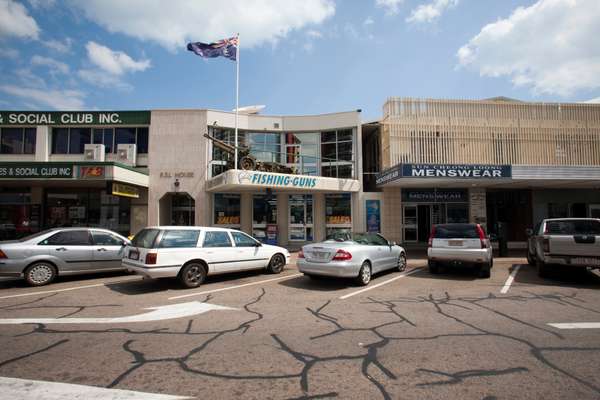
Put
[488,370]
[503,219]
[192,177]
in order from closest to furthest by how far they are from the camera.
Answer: [488,370], [192,177], [503,219]

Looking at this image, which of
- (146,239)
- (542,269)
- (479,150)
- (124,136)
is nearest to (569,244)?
(542,269)

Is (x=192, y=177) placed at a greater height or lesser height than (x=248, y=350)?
greater

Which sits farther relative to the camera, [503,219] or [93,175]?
[503,219]

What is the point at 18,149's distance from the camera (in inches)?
700

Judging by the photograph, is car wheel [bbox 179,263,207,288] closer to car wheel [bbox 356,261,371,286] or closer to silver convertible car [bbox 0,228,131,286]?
silver convertible car [bbox 0,228,131,286]

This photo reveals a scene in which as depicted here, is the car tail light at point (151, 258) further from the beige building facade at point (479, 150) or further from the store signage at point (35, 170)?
the beige building facade at point (479, 150)

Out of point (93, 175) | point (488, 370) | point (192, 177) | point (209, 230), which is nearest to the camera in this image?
point (488, 370)

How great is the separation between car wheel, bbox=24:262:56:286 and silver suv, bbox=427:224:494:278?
11.4 meters

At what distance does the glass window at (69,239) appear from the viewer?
8.12m

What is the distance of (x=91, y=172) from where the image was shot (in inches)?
552

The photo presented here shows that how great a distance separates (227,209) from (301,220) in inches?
178

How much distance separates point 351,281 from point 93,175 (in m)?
13.3

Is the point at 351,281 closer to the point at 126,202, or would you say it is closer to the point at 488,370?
the point at 488,370

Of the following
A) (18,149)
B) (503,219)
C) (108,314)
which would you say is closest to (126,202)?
(18,149)
